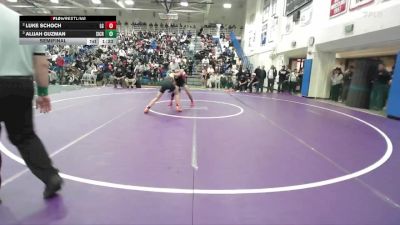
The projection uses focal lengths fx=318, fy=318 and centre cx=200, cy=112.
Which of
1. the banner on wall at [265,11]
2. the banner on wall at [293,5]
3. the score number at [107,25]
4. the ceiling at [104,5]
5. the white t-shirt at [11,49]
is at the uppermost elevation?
the ceiling at [104,5]

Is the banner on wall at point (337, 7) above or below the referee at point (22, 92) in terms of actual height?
above

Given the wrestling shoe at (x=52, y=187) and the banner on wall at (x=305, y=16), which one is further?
the banner on wall at (x=305, y=16)

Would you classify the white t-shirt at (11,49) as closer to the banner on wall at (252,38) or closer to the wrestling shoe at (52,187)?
the wrestling shoe at (52,187)

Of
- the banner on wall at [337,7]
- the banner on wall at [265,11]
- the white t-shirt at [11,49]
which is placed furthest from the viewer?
the banner on wall at [265,11]

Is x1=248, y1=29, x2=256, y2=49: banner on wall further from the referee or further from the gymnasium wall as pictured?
the referee

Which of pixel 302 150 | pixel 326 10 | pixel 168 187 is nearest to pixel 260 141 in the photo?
pixel 302 150

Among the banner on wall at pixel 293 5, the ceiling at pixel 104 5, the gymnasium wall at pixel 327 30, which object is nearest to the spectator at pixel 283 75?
the gymnasium wall at pixel 327 30

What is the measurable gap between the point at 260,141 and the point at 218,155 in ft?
4.11

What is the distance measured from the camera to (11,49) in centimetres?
258

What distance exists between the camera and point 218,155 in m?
4.58

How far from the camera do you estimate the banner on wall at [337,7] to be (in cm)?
1257
